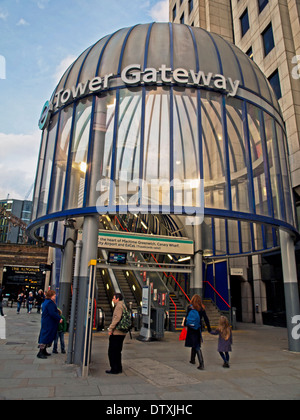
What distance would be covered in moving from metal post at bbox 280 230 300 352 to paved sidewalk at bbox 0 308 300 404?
1.74 feet

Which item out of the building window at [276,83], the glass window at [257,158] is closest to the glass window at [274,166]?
the glass window at [257,158]

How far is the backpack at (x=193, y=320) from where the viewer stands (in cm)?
775

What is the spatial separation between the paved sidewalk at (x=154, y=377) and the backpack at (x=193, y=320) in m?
0.99

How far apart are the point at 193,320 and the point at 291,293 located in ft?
15.5

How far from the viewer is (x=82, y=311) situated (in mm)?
8031

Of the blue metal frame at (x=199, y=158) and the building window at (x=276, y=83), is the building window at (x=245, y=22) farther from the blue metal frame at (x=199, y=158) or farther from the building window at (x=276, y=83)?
the blue metal frame at (x=199, y=158)

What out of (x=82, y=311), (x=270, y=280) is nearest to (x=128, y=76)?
(x=82, y=311)

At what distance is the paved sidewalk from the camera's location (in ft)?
17.6

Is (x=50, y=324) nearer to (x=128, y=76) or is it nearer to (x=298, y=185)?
(x=128, y=76)

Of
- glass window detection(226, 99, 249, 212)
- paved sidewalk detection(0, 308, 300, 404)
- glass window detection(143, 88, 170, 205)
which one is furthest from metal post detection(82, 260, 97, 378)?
glass window detection(226, 99, 249, 212)

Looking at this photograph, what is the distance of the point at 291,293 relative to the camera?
34.9ft

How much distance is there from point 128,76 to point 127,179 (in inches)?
132

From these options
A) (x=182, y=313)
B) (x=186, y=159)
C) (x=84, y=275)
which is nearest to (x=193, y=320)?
(x=84, y=275)

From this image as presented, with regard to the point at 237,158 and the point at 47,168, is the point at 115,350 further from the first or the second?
the point at 237,158
